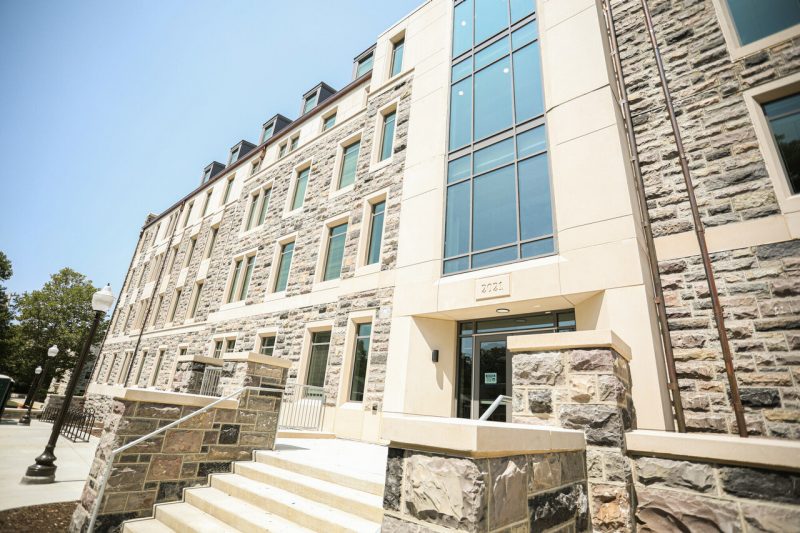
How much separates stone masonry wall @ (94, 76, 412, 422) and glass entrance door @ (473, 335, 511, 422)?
2.55 m

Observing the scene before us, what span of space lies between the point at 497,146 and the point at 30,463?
1244 centimetres

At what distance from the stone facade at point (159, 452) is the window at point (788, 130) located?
9158mm

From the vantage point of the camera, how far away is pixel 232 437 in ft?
18.3

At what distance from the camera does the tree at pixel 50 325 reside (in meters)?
36.6

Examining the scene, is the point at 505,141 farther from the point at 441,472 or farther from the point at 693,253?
the point at 441,472

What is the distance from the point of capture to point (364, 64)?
16219 millimetres

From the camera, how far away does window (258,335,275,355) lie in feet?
42.8

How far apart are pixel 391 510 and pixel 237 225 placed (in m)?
18.9

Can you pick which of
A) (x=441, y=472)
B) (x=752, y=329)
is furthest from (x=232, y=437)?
(x=752, y=329)

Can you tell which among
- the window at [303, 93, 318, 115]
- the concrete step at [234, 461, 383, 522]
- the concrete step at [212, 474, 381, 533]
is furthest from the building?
the window at [303, 93, 318, 115]

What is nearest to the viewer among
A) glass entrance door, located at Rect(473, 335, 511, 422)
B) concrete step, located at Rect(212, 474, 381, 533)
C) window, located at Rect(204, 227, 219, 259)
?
concrete step, located at Rect(212, 474, 381, 533)

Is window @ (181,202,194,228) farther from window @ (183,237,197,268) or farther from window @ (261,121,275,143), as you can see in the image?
window @ (261,121,275,143)

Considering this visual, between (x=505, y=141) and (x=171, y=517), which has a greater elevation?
(x=505, y=141)

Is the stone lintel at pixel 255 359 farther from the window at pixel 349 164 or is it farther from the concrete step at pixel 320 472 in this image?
the window at pixel 349 164
